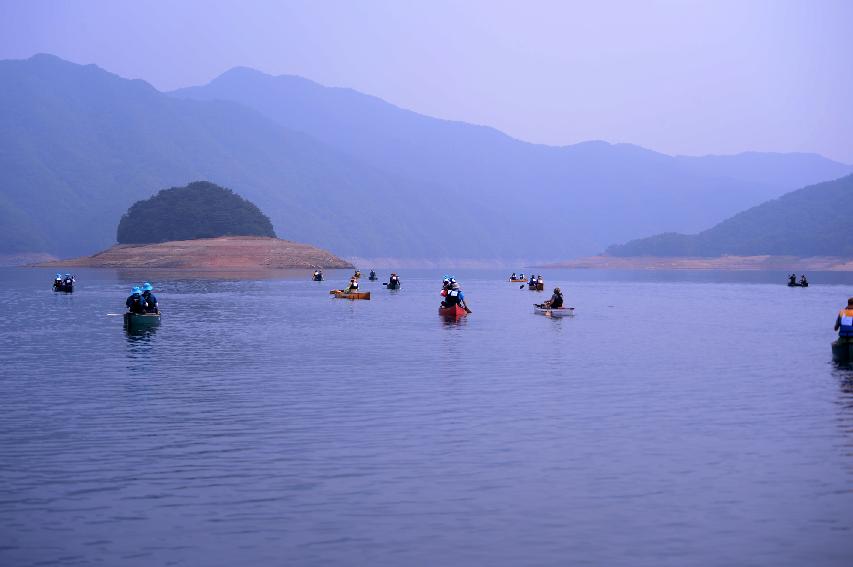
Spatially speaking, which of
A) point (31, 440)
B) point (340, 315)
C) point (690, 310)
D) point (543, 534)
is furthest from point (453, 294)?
point (543, 534)

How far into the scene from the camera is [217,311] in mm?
93375

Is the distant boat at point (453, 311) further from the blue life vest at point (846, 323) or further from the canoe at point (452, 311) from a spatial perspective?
the blue life vest at point (846, 323)

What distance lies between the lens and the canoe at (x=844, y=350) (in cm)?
4716

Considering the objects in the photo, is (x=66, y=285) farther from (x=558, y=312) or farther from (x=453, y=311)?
(x=558, y=312)

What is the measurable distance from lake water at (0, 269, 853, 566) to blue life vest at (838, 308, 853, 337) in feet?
6.97

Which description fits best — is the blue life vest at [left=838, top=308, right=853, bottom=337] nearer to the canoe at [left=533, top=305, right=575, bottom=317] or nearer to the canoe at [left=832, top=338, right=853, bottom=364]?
the canoe at [left=832, top=338, right=853, bottom=364]

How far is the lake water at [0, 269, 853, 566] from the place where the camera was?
18750 millimetres

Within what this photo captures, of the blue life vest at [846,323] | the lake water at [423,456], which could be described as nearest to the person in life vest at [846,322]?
the blue life vest at [846,323]

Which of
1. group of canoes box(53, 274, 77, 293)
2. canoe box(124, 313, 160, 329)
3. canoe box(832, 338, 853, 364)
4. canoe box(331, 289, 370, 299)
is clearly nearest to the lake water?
canoe box(832, 338, 853, 364)

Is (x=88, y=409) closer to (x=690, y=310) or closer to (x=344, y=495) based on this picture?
(x=344, y=495)

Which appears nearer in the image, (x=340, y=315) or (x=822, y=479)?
(x=822, y=479)

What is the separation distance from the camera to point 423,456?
26.2 m

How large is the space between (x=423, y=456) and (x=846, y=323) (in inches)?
1069

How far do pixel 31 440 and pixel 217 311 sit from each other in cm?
6559
